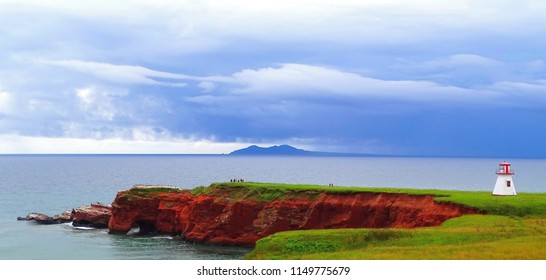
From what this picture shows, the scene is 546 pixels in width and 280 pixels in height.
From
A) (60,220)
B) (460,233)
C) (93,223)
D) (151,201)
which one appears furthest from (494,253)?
(60,220)

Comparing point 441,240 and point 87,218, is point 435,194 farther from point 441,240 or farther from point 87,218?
point 87,218

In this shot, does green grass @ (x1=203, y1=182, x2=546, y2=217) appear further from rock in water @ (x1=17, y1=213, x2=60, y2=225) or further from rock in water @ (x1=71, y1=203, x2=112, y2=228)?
rock in water @ (x1=17, y1=213, x2=60, y2=225)

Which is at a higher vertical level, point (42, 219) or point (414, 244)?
point (414, 244)

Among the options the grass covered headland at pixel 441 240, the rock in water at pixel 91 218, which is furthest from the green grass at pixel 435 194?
the rock in water at pixel 91 218

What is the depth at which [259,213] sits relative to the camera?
241ft

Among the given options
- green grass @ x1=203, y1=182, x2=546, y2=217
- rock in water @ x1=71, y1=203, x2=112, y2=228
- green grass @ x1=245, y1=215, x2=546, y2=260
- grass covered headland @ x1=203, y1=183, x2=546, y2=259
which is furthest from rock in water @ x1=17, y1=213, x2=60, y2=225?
green grass @ x1=245, y1=215, x2=546, y2=260

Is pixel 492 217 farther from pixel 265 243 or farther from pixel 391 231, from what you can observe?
pixel 265 243

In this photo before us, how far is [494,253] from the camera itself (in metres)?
28.8

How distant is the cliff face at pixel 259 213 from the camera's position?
6281cm

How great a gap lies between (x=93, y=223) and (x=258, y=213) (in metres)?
29.9

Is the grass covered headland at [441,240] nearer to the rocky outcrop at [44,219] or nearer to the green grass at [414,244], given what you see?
the green grass at [414,244]

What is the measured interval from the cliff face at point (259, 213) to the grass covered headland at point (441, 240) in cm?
501

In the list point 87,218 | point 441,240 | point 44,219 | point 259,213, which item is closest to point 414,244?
point 441,240

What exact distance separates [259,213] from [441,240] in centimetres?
3993
